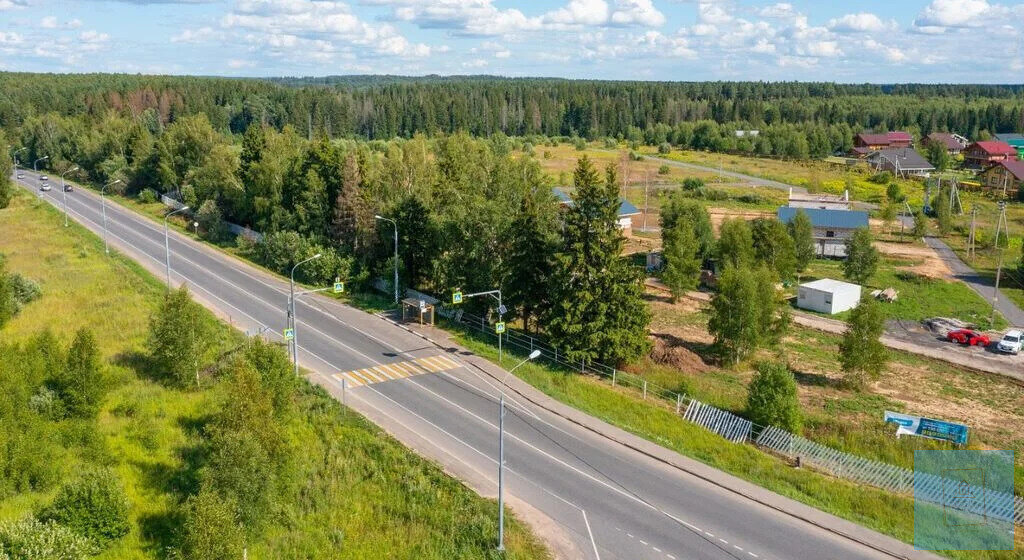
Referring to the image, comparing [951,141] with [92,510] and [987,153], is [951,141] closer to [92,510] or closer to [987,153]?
[987,153]

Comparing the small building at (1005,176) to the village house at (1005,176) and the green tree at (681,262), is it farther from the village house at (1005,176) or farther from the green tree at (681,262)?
the green tree at (681,262)

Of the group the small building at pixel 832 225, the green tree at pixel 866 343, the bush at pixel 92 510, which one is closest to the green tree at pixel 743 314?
the green tree at pixel 866 343

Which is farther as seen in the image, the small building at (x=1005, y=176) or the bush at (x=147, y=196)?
the small building at (x=1005, y=176)

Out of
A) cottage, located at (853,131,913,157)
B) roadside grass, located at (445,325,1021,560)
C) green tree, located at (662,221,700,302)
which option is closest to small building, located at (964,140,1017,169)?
cottage, located at (853,131,913,157)

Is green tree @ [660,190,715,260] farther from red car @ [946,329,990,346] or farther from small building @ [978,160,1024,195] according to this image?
small building @ [978,160,1024,195]

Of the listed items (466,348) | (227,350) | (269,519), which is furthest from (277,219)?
Result: (269,519)
